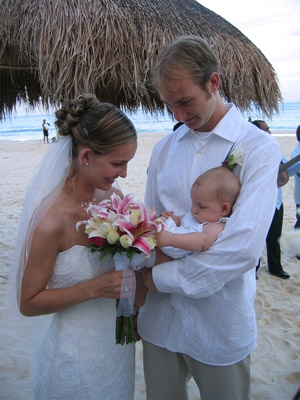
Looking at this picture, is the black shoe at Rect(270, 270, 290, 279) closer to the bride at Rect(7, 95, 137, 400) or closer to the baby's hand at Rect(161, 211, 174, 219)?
the bride at Rect(7, 95, 137, 400)

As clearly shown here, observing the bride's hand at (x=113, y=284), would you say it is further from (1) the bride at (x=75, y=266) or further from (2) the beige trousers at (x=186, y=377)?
(2) the beige trousers at (x=186, y=377)

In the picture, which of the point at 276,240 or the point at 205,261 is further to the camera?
the point at 276,240

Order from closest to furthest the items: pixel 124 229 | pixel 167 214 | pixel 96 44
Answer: pixel 124 229
pixel 167 214
pixel 96 44

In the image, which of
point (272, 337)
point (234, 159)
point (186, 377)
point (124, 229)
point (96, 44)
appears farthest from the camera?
point (96, 44)

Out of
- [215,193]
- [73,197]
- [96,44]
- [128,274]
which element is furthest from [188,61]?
[96,44]

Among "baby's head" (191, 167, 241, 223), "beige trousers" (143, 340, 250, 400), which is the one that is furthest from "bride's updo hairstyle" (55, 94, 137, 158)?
"beige trousers" (143, 340, 250, 400)

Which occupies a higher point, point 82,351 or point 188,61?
point 188,61

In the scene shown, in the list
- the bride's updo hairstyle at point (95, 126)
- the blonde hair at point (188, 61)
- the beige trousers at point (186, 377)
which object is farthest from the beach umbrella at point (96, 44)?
the beige trousers at point (186, 377)

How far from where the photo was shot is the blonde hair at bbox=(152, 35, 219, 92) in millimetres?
1584

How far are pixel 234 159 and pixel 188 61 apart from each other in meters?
0.47

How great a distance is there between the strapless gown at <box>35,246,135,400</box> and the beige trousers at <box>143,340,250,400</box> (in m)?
0.16

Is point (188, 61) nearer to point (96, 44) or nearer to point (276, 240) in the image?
point (96, 44)

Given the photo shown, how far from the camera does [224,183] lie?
1.58 meters

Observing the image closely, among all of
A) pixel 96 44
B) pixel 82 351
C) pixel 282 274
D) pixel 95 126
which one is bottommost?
pixel 282 274
